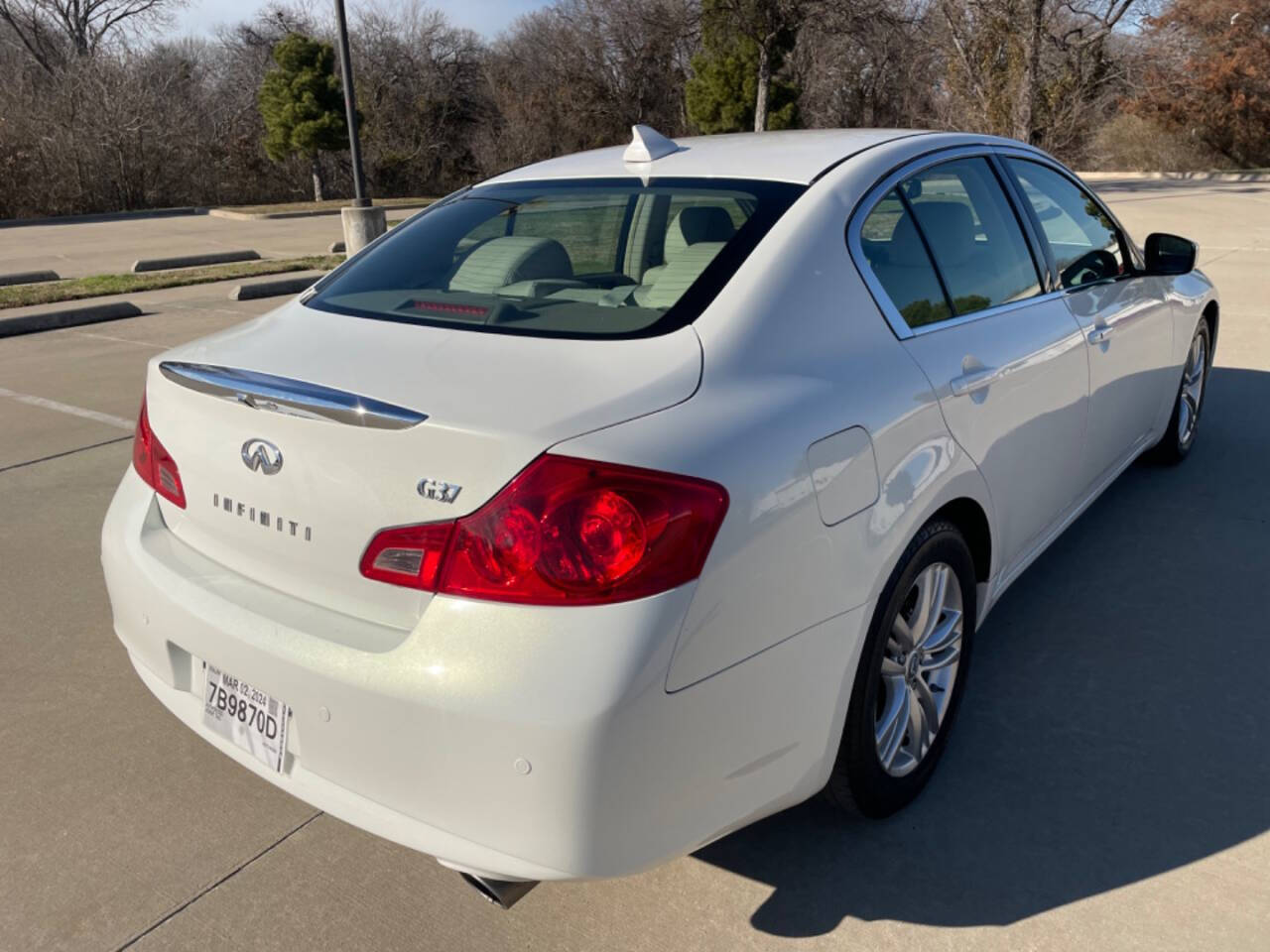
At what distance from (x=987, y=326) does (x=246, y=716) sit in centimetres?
210

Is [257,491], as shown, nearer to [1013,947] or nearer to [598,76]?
[1013,947]

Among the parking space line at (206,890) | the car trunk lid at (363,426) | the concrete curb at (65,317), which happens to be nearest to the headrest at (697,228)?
the car trunk lid at (363,426)

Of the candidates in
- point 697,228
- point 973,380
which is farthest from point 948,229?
point 697,228

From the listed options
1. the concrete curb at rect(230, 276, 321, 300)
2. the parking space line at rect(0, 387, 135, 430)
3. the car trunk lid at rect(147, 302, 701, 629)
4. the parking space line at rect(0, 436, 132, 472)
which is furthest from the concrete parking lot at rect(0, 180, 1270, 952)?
the concrete curb at rect(230, 276, 321, 300)

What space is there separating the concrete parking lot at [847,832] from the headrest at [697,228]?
4.79ft

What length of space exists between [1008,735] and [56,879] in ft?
7.94

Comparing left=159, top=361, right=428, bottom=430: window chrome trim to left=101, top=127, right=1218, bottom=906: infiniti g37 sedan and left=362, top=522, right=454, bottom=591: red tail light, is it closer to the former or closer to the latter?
left=101, top=127, right=1218, bottom=906: infiniti g37 sedan

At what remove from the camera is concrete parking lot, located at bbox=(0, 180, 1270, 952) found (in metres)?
2.28

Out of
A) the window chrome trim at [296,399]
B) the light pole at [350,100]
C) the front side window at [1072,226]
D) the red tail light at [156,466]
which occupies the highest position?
the light pole at [350,100]

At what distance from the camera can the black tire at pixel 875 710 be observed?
2287 millimetres

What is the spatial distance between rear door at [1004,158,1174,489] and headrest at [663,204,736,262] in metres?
1.25

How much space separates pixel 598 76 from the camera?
39844mm

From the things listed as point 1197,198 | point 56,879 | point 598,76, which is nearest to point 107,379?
point 56,879

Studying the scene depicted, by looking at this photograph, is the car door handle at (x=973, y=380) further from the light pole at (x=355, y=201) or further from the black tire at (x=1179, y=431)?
the light pole at (x=355, y=201)
